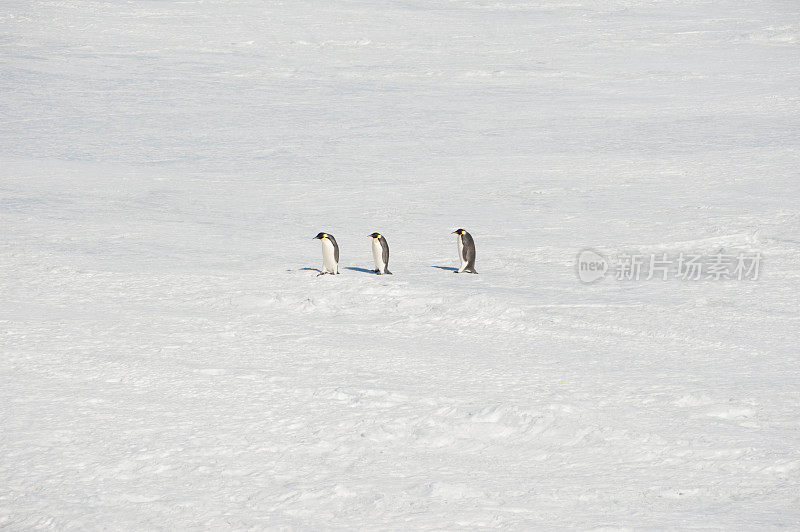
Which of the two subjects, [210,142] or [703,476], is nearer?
[703,476]

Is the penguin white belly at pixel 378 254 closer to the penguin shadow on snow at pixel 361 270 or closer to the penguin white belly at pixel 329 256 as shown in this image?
the penguin shadow on snow at pixel 361 270

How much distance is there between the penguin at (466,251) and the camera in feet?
26.9

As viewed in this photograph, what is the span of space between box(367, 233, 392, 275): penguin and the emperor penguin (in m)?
0.35

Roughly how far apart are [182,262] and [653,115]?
12363 millimetres

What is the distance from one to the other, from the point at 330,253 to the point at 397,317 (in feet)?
4.36

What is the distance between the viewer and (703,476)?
163 inches

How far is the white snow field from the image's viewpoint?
160 inches

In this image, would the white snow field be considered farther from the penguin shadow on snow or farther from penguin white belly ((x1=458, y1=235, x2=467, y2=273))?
penguin white belly ((x1=458, y1=235, x2=467, y2=273))

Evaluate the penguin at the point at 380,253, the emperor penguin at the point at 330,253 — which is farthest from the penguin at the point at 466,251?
the emperor penguin at the point at 330,253

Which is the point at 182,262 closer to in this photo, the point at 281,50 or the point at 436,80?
the point at 436,80

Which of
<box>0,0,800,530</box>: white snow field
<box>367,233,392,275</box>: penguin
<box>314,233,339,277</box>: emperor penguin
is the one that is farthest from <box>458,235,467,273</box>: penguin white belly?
<box>314,233,339,277</box>: emperor penguin

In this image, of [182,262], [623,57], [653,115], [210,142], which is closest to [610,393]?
[182,262]

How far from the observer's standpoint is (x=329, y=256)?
7.93 metres

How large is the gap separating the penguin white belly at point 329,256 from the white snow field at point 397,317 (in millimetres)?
204
